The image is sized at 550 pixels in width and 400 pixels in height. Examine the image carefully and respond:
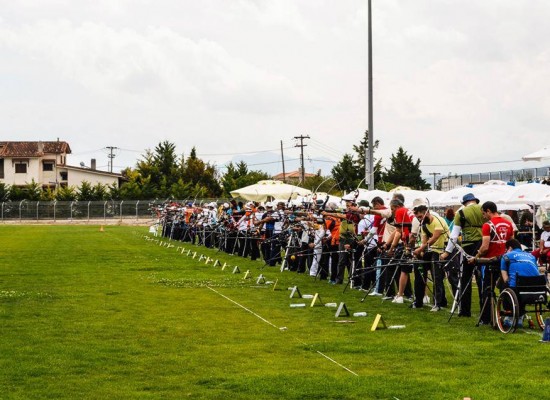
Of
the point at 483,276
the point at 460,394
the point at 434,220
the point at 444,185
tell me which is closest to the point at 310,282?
the point at 434,220

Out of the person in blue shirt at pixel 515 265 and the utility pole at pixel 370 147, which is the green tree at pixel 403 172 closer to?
the utility pole at pixel 370 147

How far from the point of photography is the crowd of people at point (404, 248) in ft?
54.1

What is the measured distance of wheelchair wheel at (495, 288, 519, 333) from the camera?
15.4 metres

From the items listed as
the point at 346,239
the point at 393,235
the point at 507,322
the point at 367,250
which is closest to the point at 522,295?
the point at 507,322

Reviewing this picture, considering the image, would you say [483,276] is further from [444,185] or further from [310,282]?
[444,185]

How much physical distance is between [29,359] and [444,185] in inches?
2486

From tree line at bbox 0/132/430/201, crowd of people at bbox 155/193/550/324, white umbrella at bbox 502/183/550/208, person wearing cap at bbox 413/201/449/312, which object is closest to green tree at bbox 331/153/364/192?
tree line at bbox 0/132/430/201

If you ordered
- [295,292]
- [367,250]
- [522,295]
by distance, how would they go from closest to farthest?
[522,295], [295,292], [367,250]

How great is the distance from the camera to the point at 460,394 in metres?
10.7

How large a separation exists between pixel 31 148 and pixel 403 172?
162 ft

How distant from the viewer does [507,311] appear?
15.7 meters

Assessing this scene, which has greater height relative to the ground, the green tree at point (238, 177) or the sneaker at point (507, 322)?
the green tree at point (238, 177)

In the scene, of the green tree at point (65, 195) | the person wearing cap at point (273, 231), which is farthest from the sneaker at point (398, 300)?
the green tree at point (65, 195)

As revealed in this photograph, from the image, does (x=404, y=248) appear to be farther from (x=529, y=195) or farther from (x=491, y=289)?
(x=529, y=195)
